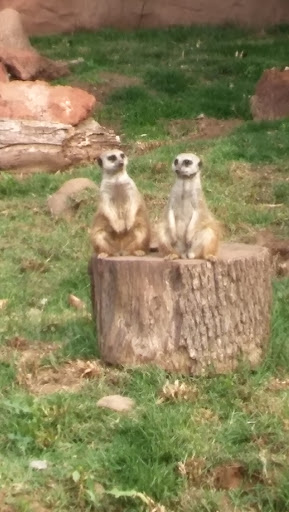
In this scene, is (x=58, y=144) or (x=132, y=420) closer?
(x=132, y=420)

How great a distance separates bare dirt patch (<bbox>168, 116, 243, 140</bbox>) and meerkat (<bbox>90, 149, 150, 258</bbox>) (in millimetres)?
4426

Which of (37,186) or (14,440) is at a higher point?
(37,186)

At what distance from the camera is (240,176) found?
8828mm

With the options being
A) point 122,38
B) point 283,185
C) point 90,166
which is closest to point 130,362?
point 283,185

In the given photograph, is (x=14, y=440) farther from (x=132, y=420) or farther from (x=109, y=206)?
(x=109, y=206)

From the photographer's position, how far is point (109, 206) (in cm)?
586

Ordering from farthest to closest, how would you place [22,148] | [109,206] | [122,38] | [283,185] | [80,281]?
[122,38]
[22,148]
[283,185]
[80,281]
[109,206]

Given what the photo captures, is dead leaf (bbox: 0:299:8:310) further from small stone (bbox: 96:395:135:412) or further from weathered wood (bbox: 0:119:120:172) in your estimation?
weathered wood (bbox: 0:119:120:172)

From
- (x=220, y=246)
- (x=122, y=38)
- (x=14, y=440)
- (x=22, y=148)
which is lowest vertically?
(x=14, y=440)

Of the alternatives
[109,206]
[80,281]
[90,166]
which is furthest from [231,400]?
[90,166]

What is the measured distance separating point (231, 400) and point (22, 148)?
5.13 m

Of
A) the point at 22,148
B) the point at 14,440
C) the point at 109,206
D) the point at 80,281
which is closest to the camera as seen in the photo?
the point at 14,440

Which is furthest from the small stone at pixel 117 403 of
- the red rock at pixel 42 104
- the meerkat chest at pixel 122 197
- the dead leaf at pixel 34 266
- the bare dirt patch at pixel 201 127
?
the bare dirt patch at pixel 201 127

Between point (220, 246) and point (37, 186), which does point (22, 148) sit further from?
point (220, 246)
